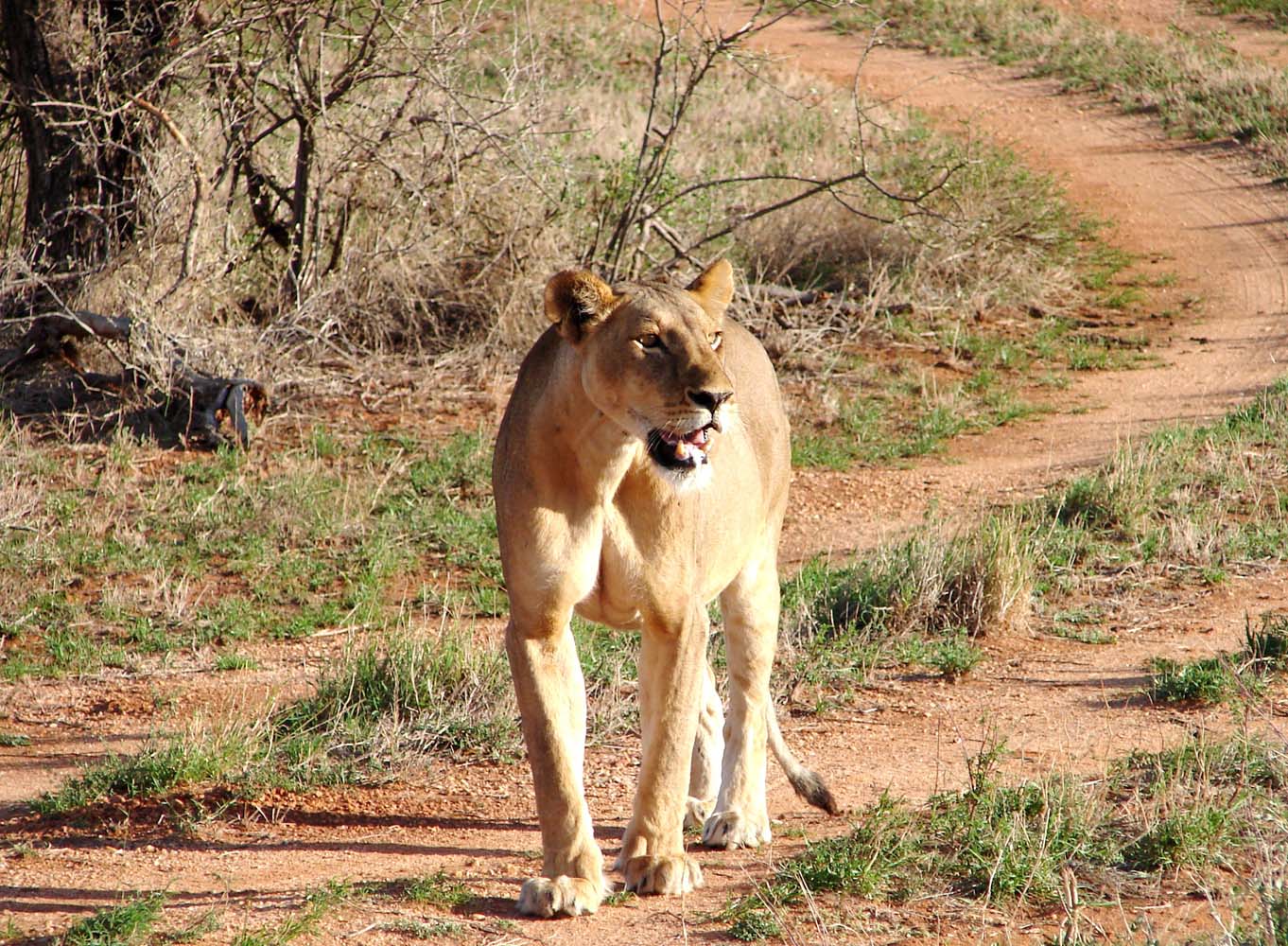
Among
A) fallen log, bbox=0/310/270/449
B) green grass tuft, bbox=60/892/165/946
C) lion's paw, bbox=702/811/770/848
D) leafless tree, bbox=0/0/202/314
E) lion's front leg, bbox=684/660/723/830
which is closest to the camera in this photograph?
green grass tuft, bbox=60/892/165/946

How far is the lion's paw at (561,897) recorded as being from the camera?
14.2 ft

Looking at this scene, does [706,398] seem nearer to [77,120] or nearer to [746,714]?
[746,714]

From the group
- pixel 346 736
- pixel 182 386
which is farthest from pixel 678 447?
pixel 182 386

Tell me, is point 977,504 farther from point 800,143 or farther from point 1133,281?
point 800,143

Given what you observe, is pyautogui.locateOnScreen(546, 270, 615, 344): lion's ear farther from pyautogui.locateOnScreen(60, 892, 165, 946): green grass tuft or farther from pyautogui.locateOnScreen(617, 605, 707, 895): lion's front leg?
pyautogui.locateOnScreen(60, 892, 165, 946): green grass tuft

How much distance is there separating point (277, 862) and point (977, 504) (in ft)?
17.9

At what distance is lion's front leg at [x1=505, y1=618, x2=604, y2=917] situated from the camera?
14.4ft

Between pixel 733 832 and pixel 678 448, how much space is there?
1.47 metres

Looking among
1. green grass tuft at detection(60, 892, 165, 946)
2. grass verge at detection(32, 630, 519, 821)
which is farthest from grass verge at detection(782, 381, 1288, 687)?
green grass tuft at detection(60, 892, 165, 946)

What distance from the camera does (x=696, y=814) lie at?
5.32 metres

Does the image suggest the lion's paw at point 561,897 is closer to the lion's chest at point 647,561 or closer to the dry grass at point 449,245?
the lion's chest at point 647,561

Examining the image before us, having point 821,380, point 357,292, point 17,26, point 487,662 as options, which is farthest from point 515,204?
point 487,662

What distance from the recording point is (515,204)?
38.6 ft

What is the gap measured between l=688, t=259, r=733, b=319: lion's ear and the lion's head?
0.16 m
